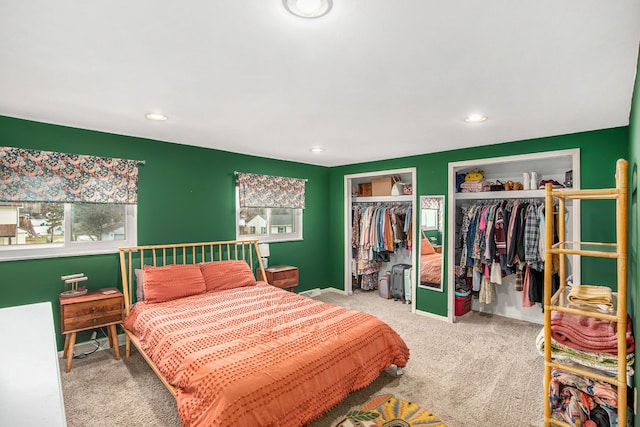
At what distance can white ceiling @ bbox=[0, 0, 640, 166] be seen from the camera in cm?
139

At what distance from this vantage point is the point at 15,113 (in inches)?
112

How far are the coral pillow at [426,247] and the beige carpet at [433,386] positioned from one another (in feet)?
3.95

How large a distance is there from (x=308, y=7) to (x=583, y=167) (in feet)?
11.3

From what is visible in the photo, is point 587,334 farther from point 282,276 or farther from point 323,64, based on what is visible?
point 282,276

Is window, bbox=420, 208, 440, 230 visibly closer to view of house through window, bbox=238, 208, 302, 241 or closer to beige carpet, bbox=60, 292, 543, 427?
beige carpet, bbox=60, 292, 543, 427

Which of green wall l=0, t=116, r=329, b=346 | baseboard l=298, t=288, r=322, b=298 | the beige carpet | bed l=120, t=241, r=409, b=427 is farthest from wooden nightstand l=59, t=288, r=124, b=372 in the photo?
baseboard l=298, t=288, r=322, b=298

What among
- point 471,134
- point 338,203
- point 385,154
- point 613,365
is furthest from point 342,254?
point 613,365

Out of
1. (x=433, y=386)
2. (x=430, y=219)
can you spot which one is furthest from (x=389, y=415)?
(x=430, y=219)

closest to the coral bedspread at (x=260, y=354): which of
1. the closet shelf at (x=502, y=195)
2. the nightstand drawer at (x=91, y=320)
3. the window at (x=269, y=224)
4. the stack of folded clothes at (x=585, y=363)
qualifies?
the nightstand drawer at (x=91, y=320)

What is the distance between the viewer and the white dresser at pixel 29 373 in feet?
2.84

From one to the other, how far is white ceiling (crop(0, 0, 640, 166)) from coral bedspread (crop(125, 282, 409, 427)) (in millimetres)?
1805

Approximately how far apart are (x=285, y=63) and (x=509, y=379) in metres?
3.14

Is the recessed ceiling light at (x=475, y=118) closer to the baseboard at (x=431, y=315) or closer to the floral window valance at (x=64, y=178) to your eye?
the baseboard at (x=431, y=315)

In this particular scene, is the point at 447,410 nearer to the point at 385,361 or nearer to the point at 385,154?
the point at 385,361
